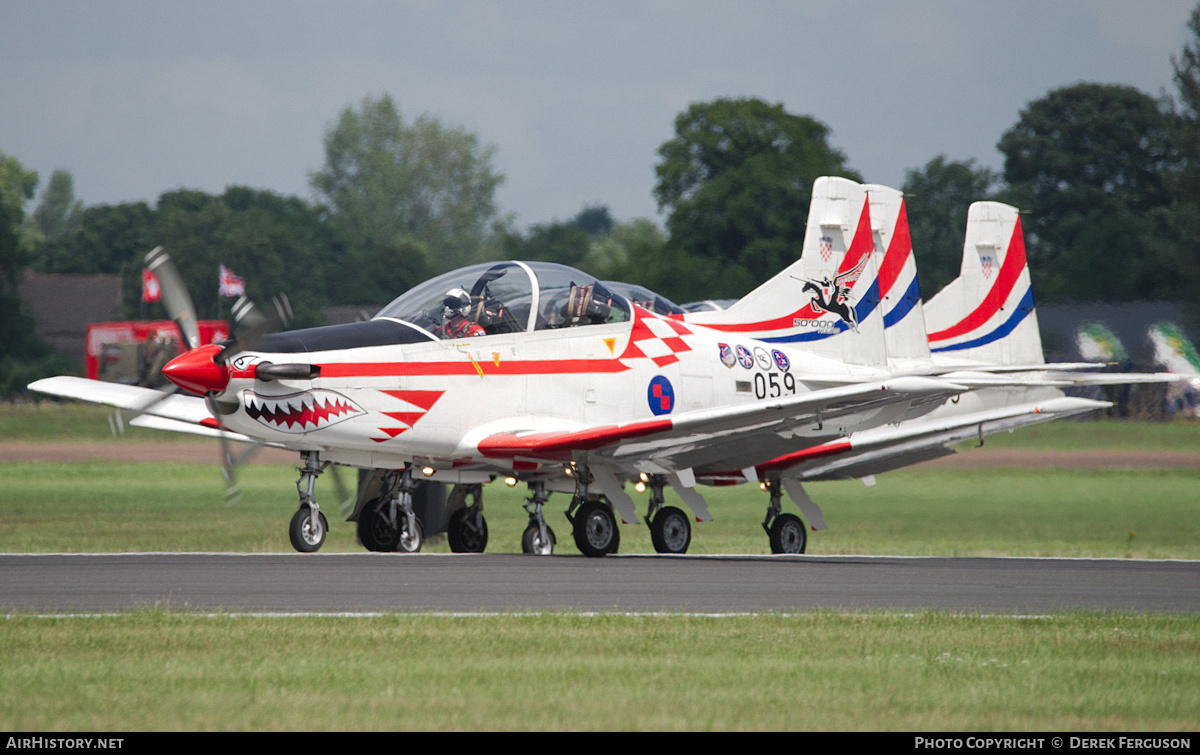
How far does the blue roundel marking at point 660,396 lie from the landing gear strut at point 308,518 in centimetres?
368

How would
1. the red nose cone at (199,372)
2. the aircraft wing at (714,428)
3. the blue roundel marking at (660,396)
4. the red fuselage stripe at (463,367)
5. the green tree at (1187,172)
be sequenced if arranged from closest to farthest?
the red nose cone at (199,372), the red fuselage stripe at (463,367), the aircraft wing at (714,428), the blue roundel marking at (660,396), the green tree at (1187,172)

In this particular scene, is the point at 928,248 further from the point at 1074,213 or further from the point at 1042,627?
the point at 1042,627

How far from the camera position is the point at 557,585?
36.5ft

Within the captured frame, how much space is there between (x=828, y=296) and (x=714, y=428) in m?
4.33

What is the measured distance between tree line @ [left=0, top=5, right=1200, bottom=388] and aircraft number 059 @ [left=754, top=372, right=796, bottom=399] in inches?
680

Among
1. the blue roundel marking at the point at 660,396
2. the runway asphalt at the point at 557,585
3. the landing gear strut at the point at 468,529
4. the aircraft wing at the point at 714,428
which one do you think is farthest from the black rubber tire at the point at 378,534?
the blue roundel marking at the point at 660,396

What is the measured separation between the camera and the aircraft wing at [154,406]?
14930mm

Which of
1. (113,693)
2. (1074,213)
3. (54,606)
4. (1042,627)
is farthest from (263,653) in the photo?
(1074,213)

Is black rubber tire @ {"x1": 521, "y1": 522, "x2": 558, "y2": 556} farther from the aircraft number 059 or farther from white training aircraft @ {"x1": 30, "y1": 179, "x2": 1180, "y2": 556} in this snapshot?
the aircraft number 059

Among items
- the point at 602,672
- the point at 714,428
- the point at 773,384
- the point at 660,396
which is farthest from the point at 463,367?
the point at 602,672

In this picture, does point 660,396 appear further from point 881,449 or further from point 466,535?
point 881,449

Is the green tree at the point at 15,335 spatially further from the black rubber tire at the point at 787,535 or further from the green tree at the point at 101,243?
the black rubber tire at the point at 787,535

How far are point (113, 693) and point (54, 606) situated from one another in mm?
3291

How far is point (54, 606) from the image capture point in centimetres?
954
